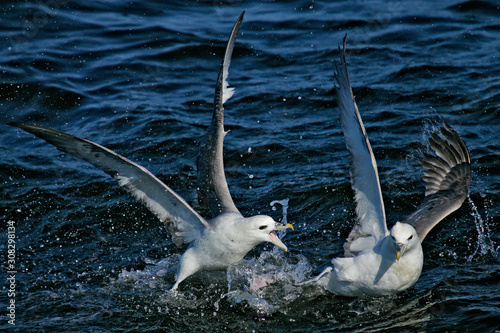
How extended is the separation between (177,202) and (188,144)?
3.39 metres

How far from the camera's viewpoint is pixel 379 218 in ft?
20.6

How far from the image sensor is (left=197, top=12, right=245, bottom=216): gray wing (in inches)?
275

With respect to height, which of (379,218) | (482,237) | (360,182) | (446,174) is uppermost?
(360,182)

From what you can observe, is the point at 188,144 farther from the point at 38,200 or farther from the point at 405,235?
the point at 405,235

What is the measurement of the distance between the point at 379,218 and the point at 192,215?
1.89 m

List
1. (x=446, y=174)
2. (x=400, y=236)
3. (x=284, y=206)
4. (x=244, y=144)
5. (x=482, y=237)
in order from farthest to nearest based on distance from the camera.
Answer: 1. (x=244, y=144)
2. (x=284, y=206)
3. (x=446, y=174)
4. (x=482, y=237)
5. (x=400, y=236)

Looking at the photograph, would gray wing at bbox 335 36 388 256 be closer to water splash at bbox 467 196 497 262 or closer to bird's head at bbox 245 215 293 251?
bird's head at bbox 245 215 293 251

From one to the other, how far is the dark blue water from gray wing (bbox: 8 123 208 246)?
0.58 metres

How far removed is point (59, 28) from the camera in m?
14.3

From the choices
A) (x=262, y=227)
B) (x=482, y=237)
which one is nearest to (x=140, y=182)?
(x=262, y=227)

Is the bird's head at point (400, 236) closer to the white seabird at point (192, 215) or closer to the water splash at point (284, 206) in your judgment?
the white seabird at point (192, 215)

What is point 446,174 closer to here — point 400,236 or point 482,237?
point 482,237

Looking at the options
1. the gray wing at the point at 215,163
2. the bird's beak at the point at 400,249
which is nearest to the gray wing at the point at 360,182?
the bird's beak at the point at 400,249

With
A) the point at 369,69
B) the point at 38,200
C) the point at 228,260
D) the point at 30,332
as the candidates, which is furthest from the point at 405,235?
the point at 369,69
